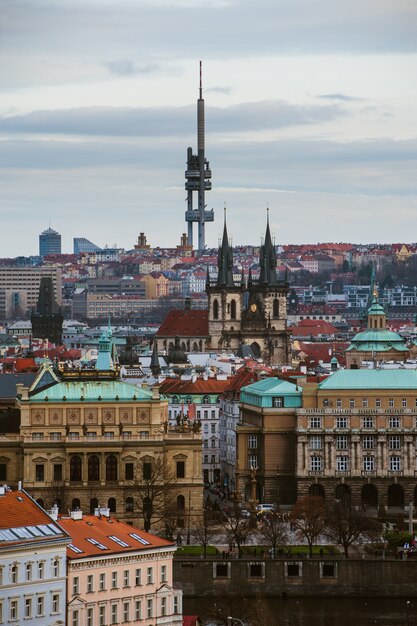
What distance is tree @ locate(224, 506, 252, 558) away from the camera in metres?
86.2

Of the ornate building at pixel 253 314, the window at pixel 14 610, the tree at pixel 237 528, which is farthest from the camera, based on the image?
the ornate building at pixel 253 314

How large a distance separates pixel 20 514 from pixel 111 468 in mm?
26406

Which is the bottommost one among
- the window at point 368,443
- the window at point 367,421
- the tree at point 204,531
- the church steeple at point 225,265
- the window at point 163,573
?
the tree at point 204,531

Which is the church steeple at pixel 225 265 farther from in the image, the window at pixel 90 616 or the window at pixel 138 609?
the window at pixel 90 616

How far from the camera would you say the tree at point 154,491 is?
90.5 metres

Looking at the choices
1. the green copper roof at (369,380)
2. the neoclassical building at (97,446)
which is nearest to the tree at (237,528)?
the neoclassical building at (97,446)

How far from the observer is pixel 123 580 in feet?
223

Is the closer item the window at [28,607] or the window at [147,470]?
the window at [28,607]

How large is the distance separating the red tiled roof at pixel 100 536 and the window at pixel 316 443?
29.0m

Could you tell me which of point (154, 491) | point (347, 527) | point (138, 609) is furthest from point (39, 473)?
point (138, 609)

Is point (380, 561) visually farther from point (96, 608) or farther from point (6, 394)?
point (6, 394)

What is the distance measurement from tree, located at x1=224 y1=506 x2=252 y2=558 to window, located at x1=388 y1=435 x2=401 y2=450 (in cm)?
1049

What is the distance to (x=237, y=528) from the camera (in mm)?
87625

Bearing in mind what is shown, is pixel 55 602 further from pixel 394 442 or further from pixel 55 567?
pixel 394 442
